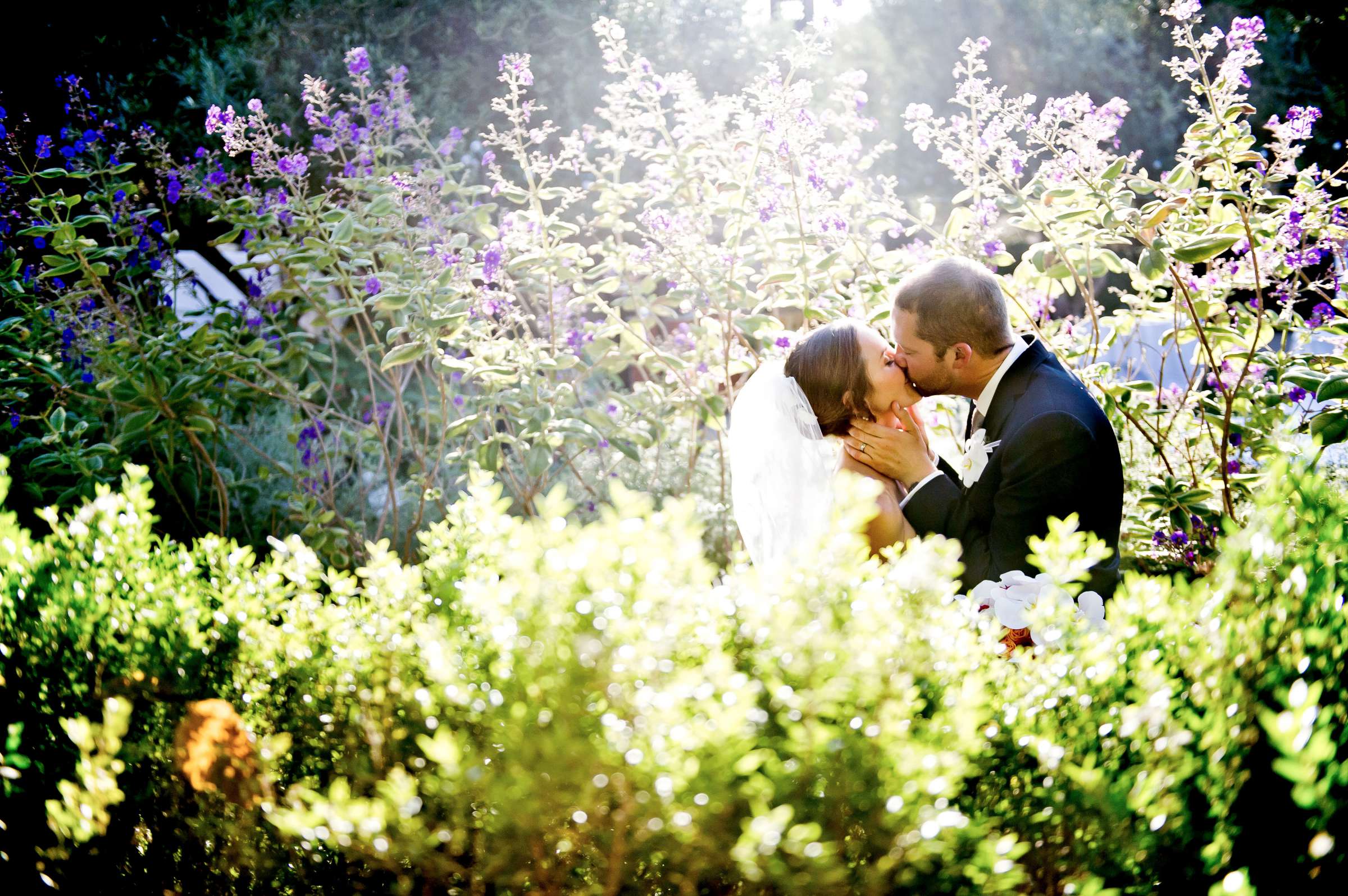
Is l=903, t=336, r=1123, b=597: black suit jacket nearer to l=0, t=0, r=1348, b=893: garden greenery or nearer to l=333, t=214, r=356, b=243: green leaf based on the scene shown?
l=0, t=0, r=1348, b=893: garden greenery

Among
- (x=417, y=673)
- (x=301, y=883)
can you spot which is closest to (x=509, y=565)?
(x=417, y=673)

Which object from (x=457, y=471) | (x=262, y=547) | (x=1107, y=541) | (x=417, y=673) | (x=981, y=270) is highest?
(x=457, y=471)

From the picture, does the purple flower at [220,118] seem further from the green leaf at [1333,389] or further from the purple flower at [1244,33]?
the green leaf at [1333,389]

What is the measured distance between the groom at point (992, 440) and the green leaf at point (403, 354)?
1538 millimetres

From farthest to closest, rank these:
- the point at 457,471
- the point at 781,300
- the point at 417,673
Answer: the point at 457,471 → the point at 781,300 → the point at 417,673

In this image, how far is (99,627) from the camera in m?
2.00

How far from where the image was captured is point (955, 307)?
3105 mm

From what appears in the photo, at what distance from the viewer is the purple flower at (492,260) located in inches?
145

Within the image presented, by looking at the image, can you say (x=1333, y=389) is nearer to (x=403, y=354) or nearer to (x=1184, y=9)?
(x=1184, y=9)

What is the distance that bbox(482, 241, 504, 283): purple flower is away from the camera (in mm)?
3674

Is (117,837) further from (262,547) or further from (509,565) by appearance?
(262,547)

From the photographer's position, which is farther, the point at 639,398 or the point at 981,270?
the point at 639,398

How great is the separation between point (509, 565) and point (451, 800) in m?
0.33

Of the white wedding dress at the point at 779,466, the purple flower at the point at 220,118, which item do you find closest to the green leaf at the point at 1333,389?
the white wedding dress at the point at 779,466
